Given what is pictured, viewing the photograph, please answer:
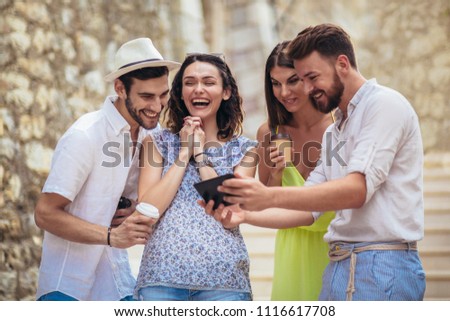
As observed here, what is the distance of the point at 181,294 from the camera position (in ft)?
9.92

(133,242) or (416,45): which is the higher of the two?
(416,45)

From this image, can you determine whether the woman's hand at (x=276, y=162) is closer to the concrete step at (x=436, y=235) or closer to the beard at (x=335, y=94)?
the beard at (x=335, y=94)

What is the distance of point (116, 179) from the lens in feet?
11.5

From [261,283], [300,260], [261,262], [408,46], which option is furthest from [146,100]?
[408,46]

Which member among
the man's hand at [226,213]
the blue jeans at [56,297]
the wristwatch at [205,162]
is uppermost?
the wristwatch at [205,162]

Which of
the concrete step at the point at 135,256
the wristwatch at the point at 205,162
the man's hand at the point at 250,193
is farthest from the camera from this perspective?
the concrete step at the point at 135,256

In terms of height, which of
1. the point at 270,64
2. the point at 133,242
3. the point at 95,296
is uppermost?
the point at 270,64

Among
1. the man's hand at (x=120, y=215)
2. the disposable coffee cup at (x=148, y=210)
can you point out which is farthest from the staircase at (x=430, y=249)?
the disposable coffee cup at (x=148, y=210)

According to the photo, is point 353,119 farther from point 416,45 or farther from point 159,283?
point 416,45

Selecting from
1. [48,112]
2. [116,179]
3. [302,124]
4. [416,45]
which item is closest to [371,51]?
[416,45]

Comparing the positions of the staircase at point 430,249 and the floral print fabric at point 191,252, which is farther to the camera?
the staircase at point 430,249

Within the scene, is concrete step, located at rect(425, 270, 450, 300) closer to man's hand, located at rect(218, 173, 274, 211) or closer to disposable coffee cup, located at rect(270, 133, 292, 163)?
disposable coffee cup, located at rect(270, 133, 292, 163)

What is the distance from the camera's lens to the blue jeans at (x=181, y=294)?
301 centimetres

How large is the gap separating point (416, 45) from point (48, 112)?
510 centimetres
